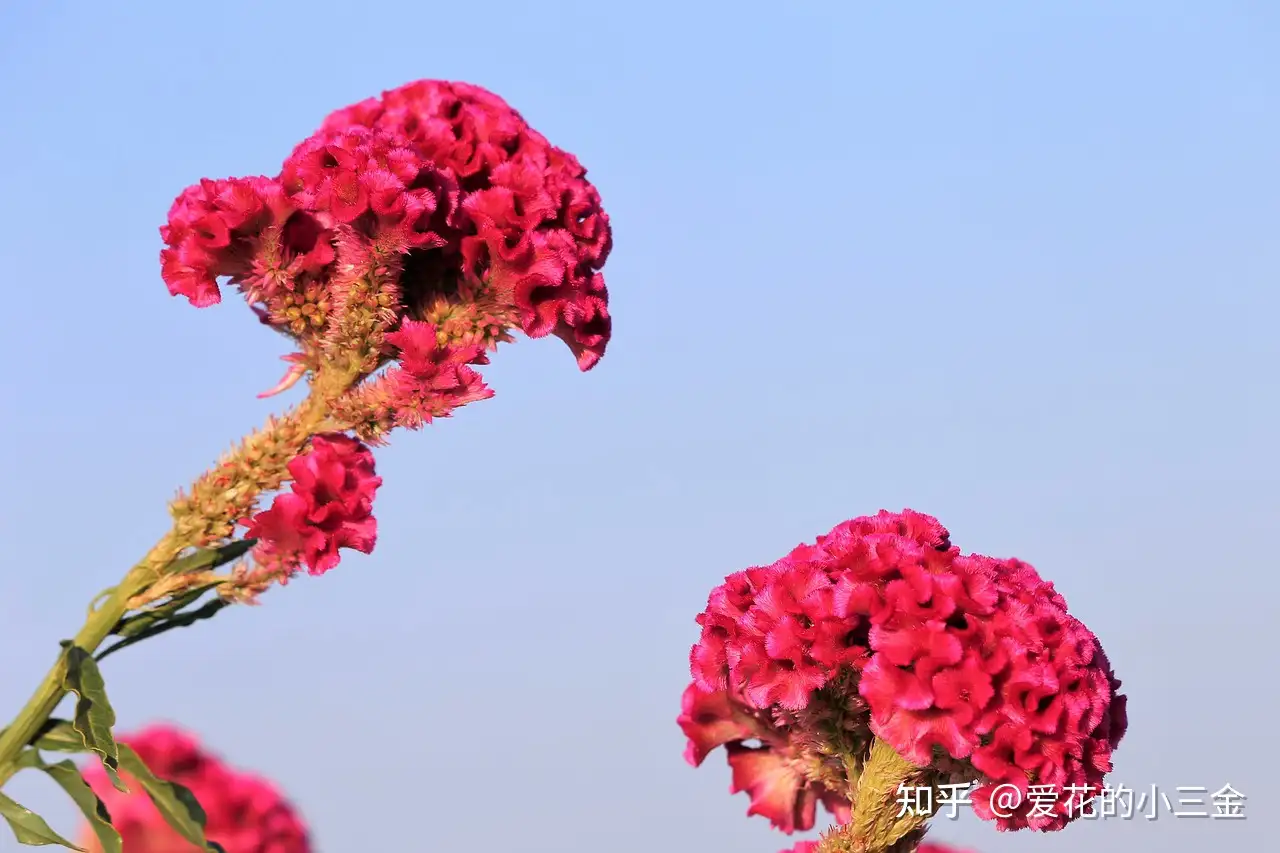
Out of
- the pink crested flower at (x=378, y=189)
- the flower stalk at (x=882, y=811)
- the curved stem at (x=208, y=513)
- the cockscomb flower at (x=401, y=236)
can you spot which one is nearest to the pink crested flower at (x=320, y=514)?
the curved stem at (x=208, y=513)

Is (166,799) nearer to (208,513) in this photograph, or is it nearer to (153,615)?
(153,615)

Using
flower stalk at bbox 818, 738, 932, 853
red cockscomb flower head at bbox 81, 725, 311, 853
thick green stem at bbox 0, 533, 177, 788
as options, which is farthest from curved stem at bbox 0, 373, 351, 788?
flower stalk at bbox 818, 738, 932, 853

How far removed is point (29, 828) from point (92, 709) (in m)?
0.41

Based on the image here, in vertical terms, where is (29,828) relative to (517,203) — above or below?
below

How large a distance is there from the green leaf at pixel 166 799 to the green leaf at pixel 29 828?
0.31m

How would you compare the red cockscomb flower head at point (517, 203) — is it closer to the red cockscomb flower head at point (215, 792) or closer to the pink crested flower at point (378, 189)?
the pink crested flower at point (378, 189)

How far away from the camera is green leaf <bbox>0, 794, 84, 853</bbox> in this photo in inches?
194

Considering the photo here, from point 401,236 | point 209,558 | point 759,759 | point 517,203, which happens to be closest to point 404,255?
point 401,236

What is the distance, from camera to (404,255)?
5312mm

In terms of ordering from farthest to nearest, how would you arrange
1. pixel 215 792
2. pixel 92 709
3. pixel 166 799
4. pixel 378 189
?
pixel 215 792 < pixel 166 799 < pixel 378 189 < pixel 92 709

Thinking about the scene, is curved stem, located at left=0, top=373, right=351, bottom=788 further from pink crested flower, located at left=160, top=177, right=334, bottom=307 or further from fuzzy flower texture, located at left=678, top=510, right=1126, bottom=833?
fuzzy flower texture, located at left=678, top=510, right=1126, bottom=833

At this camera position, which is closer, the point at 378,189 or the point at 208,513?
the point at 378,189

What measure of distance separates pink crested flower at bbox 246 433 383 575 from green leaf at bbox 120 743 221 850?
74 centimetres

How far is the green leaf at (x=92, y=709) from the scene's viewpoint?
4.93 meters
